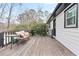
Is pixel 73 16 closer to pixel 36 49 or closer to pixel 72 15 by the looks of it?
pixel 72 15

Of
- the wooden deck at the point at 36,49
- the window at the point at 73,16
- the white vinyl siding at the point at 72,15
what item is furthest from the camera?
Result: the wooden deck at the point at 36,49

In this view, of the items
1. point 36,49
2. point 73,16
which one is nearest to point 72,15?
point 73,16

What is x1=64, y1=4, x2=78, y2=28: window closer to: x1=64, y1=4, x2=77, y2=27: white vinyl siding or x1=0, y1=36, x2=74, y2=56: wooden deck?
x1=64, y1=4, x2=77, y2=27: white vinyl siding

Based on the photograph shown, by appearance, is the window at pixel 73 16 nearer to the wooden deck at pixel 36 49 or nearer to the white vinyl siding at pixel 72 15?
the white vinyl siding at pixel 72 15

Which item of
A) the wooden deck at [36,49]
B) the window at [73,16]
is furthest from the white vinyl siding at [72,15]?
the wooden deck at [36,49]

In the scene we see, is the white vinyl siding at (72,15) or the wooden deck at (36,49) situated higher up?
the white vinyl siding at (72,15)

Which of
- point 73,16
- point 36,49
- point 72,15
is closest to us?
point 73,16

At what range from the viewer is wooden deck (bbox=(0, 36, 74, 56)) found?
4762 millimetres

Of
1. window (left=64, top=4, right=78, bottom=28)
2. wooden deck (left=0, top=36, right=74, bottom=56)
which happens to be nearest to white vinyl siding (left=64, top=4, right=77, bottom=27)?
window (left=64, top=4, right=78, bottom=28)

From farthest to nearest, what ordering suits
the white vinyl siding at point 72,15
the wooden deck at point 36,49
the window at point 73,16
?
the wooden deck at point 36,49 → the white vinyl siding at point 72,15 → the window at point 73,16

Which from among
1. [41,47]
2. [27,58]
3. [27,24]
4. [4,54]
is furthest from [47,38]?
[4,54]

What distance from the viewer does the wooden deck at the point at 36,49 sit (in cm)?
476

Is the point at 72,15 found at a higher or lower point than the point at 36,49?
higher

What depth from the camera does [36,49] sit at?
5074mm
